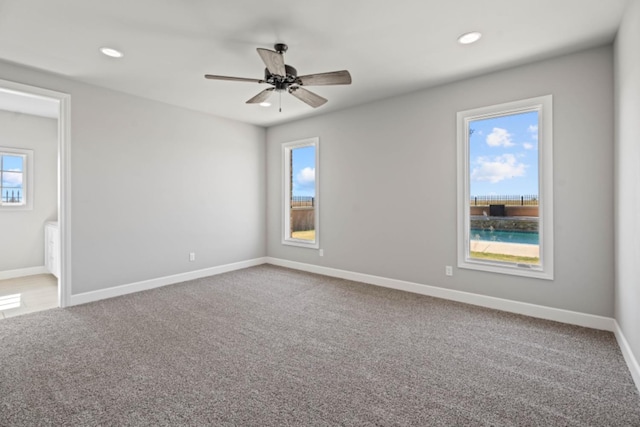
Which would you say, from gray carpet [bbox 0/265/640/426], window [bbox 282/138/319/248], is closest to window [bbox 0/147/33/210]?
gray carpet [bbox 0/265/640/426]

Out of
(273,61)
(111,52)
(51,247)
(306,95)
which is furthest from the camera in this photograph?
(51,247)

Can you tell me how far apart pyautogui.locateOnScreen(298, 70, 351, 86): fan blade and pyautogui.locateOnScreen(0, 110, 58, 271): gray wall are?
5117 millimetres

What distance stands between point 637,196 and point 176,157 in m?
5.10

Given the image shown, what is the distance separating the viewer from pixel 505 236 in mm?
3545

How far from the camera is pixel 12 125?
490cm

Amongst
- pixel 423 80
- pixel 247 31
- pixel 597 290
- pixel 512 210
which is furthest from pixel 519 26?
pixel 597 290

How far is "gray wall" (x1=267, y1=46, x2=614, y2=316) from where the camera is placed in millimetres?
2902

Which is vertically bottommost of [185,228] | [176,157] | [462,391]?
[462,391]

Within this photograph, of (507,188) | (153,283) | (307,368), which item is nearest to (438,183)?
(507,188)

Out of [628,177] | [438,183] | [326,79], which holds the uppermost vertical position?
[326,79]

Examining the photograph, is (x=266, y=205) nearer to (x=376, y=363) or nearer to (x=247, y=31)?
(x=247, y=31)

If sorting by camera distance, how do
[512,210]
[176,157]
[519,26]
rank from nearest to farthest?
1. [519,26]
2. [512,210]
3. [176,157]

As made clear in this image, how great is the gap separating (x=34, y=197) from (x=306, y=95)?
5.18m

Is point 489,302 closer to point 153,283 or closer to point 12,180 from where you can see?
point 153,283
